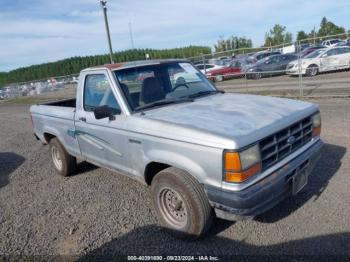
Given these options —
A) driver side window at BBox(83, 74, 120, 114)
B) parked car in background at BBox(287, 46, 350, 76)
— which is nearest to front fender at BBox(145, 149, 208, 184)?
driver side window at BBox(83, 74, 120, 114)

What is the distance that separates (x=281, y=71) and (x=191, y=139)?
1495 cm

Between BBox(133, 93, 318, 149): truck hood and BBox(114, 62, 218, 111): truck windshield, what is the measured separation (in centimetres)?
23

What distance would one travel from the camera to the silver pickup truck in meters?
2.97

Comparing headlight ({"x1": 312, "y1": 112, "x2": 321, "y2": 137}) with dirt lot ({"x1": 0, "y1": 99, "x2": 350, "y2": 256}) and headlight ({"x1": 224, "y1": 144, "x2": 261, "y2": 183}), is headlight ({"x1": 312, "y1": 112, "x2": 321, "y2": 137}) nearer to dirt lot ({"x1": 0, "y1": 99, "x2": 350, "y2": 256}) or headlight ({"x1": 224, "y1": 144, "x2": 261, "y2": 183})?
dirt lot ({"x1": 0, "y1": 99, "x2": 350, "y2": 256})

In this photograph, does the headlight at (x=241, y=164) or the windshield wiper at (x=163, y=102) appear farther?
the windshield wiper at (x=163, y=102)

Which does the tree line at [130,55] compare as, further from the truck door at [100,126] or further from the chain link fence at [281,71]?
the truck door at [100,126]

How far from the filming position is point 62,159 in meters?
5.77

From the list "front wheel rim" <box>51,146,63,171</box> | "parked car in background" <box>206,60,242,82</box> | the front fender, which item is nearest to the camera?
the front fender

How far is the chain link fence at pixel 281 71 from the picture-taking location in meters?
13.1

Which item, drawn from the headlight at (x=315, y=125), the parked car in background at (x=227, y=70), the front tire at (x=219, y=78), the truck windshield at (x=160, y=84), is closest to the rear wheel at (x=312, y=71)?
the parked car in background at (x=227, y=70)

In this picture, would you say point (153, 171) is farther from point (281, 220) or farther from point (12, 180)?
point (12, 180)

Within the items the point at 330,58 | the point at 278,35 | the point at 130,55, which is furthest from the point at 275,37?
the point at 330,58

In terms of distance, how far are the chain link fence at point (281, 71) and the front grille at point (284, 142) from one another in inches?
314

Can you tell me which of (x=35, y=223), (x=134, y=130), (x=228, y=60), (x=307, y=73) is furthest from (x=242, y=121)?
(x=228, y=60)
